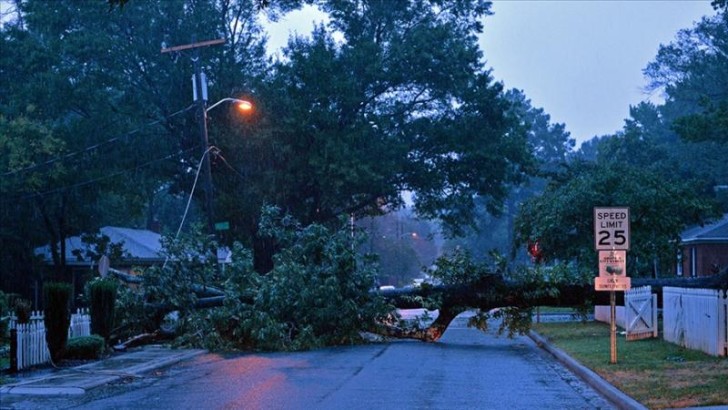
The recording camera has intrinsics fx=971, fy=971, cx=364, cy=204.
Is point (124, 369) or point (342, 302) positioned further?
point (342, 302)

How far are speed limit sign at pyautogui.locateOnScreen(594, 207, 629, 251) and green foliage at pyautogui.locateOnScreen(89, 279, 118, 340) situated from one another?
11.3m

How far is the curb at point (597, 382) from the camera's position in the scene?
13.1 metres

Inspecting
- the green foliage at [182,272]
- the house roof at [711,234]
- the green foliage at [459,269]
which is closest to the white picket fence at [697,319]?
the green foliage at [459,269]

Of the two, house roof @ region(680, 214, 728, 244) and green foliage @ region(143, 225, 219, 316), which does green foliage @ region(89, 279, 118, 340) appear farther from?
house roof @ region(680, 214, 728, 244)

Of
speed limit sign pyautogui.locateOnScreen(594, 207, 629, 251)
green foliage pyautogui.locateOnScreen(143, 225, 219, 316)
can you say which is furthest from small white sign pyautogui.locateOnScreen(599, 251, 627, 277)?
green foliage pyautogui.locateOnScreen(143, 225, 219, 316)

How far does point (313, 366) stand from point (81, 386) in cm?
491

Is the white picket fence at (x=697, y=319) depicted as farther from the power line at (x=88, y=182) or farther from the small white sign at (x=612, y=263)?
the power line at (x=88, y=182)

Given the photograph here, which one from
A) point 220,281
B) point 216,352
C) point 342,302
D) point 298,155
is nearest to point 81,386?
point 216,352

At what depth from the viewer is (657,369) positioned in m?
16.7

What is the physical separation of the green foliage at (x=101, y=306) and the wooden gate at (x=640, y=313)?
12.2m

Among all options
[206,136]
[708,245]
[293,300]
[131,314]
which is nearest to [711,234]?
[708,245]

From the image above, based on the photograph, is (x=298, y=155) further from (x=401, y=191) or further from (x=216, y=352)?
(x=216, y=352)

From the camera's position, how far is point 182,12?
40750 mm

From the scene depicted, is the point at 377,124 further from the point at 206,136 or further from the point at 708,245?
the point at 708,245
